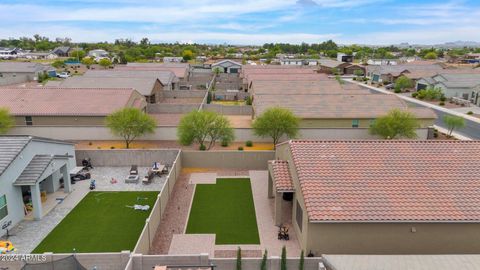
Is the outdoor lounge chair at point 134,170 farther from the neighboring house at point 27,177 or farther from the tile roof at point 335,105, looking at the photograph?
the tile roof at point 335,105

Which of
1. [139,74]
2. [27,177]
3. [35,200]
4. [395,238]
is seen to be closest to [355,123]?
[395,238]

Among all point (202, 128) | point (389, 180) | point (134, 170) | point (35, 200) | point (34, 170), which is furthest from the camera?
point (202, 128)

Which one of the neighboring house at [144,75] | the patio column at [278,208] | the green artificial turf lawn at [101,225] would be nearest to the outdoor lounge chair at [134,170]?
the green artificial turf lawn at [101,225]

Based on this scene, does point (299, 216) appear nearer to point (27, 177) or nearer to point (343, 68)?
point (27, 177)

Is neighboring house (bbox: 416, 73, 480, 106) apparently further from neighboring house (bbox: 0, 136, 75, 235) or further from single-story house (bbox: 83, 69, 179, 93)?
neighboring house (bbox: 0, 136, 75, 235)

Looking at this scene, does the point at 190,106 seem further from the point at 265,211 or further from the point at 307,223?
the point at 307,223

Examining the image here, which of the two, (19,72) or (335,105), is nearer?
(335,105)
